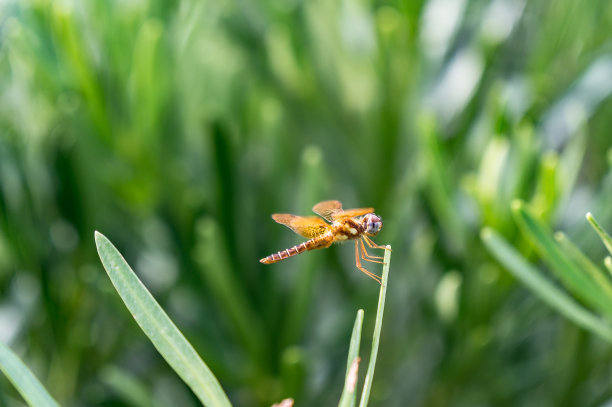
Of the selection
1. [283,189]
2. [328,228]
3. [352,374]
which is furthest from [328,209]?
[352,374]

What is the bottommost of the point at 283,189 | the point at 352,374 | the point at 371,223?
the point at 352,374

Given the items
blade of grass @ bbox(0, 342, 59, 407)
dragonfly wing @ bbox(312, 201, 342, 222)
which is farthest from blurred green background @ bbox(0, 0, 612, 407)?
blade of grass @ bbox(0, 342, 59, 407)

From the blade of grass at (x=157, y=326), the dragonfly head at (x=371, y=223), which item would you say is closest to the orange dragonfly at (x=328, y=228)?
the dragonfly head at (x=371, y=223)

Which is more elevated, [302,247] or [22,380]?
[302,247]

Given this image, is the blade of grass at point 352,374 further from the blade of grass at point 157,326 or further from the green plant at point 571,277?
the green plant at point 571,277

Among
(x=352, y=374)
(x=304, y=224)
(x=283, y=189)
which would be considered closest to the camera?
(x=352, y=374)

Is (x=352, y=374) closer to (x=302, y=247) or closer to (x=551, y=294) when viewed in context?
(x=551, y=294)

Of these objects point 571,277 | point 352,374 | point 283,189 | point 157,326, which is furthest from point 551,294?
point 283,189

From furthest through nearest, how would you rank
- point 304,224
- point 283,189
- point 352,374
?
point 283,189
point 304,224
point 352,374

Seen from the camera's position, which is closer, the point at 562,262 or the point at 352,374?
the point at 352,374
